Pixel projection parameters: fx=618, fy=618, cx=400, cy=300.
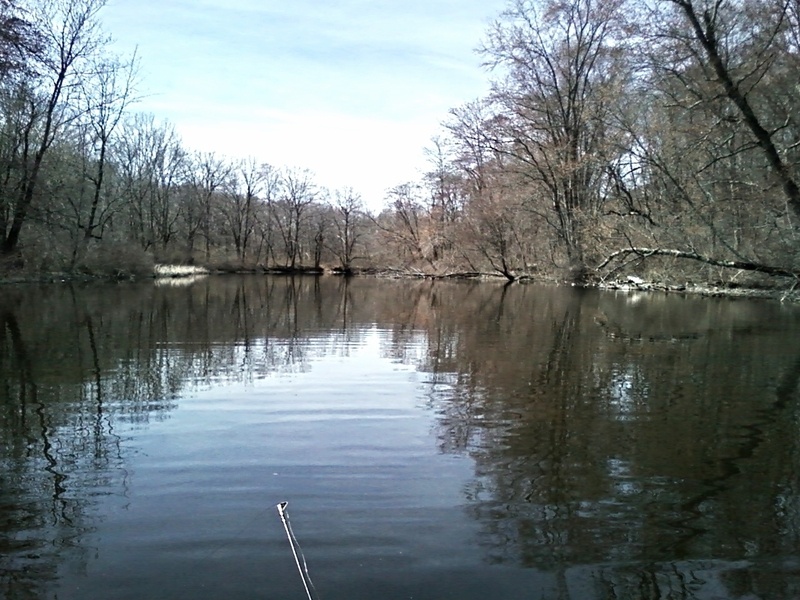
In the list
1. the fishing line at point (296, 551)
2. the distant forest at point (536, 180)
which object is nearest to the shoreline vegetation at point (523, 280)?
the distant forest at point (536, 180)

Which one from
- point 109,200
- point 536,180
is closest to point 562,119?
point 536,180

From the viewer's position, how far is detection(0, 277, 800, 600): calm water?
3668mm

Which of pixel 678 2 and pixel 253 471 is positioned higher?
pixel 678 2

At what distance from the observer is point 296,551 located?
3883 mm

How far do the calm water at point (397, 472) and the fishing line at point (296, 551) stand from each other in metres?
0.04

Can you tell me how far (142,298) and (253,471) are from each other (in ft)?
64.9

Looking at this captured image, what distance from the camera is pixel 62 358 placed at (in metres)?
10.0

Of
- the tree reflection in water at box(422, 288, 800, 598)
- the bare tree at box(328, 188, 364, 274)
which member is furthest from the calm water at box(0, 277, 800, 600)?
the bare tree at box(328, 188, 364, 274)

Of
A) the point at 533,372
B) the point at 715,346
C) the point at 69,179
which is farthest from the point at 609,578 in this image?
the point at 69,179

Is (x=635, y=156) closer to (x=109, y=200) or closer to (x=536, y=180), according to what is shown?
(x=536, y=180)

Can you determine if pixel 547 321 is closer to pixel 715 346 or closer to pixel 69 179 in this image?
pixel 715 346

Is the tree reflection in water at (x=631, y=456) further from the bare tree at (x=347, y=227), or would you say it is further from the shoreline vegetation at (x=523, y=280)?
the bare tree at (x=347, y=227)

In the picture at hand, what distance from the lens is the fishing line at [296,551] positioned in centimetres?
349

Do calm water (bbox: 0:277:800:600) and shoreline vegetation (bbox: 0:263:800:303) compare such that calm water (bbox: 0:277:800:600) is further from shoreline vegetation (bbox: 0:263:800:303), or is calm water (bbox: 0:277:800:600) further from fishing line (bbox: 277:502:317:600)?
shoreline vegetation (bbox: 0:263:800:303)
